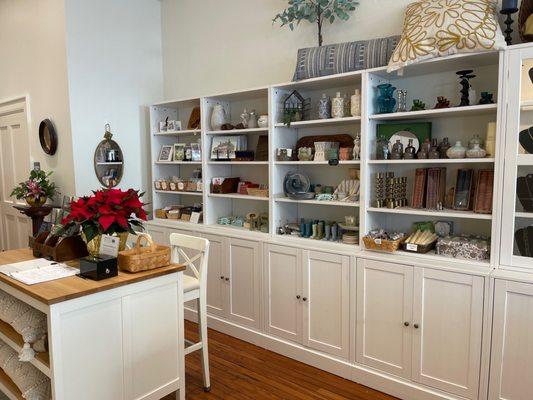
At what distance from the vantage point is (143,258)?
2170 mm

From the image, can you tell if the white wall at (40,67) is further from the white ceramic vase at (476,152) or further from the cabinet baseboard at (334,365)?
the white ceramic vase at (476,152)

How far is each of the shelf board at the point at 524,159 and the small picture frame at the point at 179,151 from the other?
8.97 ft

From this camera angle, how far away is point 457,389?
7.54 feet

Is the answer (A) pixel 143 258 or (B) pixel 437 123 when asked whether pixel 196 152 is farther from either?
(B) pixel 437 123

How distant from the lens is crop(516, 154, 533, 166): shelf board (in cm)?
207

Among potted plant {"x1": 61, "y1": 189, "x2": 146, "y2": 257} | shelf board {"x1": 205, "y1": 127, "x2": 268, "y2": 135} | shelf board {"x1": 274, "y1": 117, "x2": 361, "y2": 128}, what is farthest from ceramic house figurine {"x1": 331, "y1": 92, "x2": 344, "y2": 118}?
potted plant {"x1": 61, "y1": 189, "x2": 146, "y2": 257}

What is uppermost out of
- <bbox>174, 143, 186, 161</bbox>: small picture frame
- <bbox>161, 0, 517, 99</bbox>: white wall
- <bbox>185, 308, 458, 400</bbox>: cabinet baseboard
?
<bbox>161, 0, 517, 99</bbox>: white wall

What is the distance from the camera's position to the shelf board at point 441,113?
2.21 meters

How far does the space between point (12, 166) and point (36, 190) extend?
126 centimetres

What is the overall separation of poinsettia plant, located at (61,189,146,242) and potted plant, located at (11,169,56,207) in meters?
2.01

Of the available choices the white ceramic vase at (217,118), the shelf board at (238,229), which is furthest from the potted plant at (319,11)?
the shelf board at (238,229)

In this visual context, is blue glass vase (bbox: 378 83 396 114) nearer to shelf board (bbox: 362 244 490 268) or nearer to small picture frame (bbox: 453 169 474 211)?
small picture frame (bbox: 453 169 474 211)

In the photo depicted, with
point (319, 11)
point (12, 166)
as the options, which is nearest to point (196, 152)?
point (319, 11)

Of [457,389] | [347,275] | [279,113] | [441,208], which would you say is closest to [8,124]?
[279,113]
